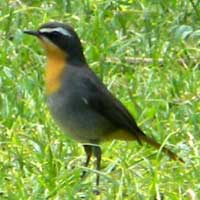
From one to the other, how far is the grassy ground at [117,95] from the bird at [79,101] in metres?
0.15

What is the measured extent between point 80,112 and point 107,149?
0.54m

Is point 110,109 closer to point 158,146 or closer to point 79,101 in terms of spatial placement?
point 79,101

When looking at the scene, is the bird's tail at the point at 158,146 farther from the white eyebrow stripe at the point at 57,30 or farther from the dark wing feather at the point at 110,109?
the white eyebrow stripe at the point at 57,30

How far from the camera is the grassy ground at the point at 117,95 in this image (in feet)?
29.9

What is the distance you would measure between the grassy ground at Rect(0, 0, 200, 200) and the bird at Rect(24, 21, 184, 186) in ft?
0.50

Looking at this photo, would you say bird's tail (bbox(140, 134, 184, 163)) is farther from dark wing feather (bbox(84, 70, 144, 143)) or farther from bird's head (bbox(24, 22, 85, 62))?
bird's head (bbox(24, 22, 85, 62))

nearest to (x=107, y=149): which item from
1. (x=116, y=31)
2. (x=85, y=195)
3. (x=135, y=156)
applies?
(x=135, y=156)

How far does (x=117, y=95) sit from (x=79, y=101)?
4.62 ft

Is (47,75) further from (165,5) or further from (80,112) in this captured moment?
(165,5)

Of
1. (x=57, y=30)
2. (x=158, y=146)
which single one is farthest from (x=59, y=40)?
(x=158, y=146)

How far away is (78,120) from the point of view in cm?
944

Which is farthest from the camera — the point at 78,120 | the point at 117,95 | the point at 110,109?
the point at 117,95

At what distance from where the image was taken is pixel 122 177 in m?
8.98

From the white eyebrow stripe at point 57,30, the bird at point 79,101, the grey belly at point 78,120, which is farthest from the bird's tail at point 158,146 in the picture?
the white eyebrow stripe at point 57,30
